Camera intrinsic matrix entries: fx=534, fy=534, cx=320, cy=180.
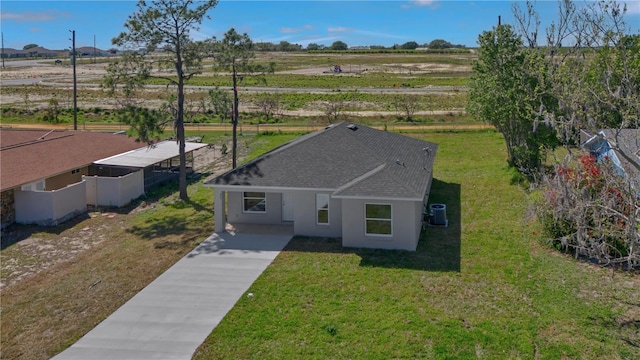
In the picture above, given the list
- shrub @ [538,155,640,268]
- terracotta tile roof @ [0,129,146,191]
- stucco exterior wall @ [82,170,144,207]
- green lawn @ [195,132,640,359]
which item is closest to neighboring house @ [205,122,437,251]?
green lawn @ [195,132,640,359]

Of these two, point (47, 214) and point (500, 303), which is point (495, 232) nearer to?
point (500, 303)

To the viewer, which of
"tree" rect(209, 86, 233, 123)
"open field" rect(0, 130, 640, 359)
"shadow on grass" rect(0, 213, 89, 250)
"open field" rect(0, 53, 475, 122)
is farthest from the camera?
"open field" rect(0, 53, 475, 122)

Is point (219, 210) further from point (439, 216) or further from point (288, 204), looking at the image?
point (439, 216)

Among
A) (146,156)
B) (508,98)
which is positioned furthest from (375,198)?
(146,156)

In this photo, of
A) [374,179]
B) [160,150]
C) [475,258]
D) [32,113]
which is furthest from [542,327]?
[32,113]

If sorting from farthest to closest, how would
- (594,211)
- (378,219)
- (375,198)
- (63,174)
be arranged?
(63,174) < (378,219) < (375,198) < (594,211)

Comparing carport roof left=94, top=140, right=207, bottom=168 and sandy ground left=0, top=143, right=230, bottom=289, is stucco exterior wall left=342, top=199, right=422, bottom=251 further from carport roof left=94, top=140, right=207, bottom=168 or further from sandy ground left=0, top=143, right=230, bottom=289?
carport roof left=94, top=140, right=207, bottom=168
